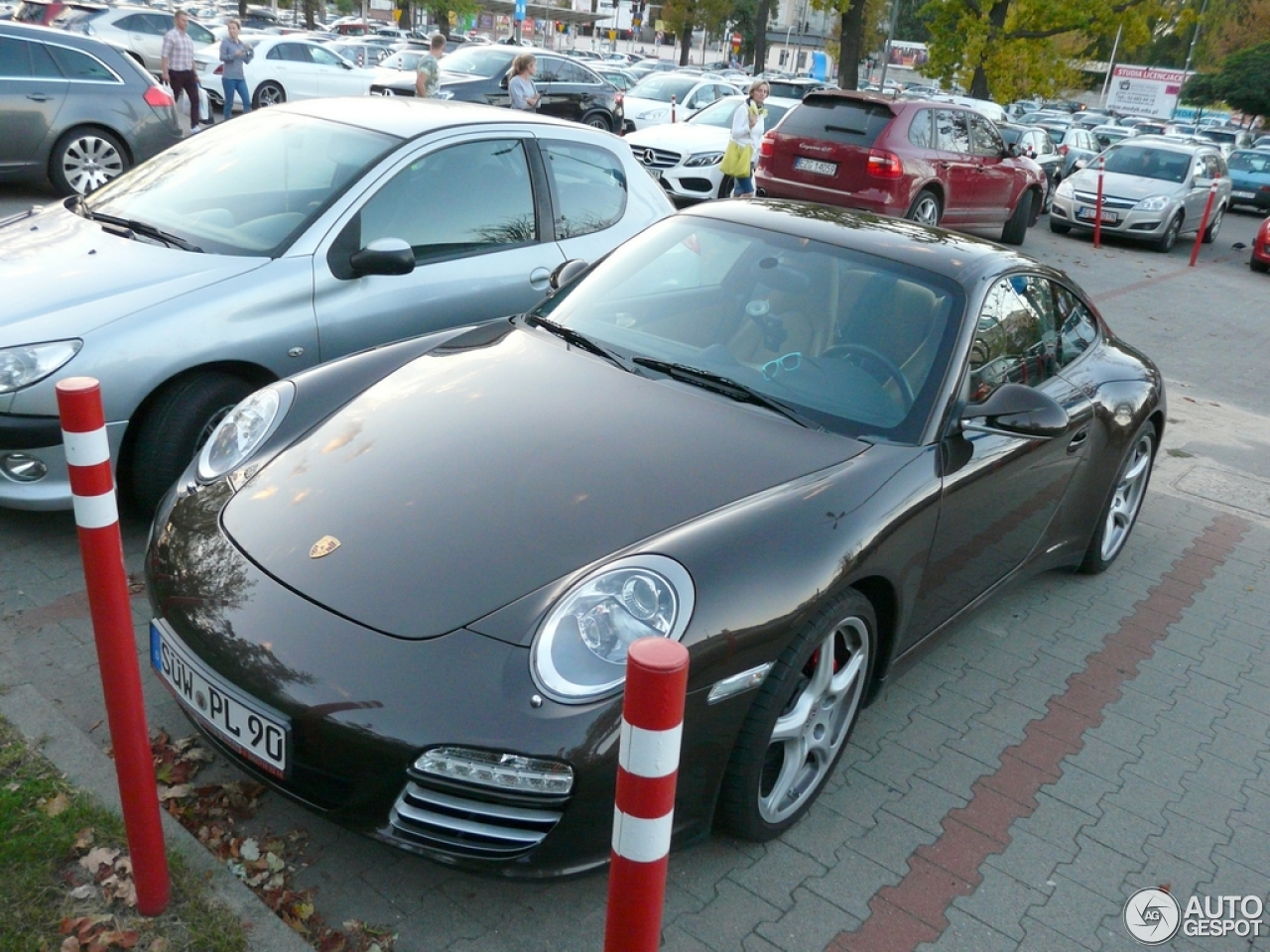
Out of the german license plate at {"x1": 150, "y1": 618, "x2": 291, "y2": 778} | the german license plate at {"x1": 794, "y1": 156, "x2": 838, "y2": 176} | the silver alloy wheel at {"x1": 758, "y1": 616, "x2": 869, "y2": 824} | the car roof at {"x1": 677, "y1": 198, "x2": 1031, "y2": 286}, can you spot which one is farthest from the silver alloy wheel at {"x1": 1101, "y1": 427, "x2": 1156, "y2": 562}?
the german license plate at {"x1": 794, "y1": 156, "x2": 838, "y2": 176}

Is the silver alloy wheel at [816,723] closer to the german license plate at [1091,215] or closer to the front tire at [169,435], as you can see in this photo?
the front tire at [169,435]

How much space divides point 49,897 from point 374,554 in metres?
1.06

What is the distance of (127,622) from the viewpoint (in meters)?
2.31

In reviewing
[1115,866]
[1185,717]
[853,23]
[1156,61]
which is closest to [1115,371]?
[1185,717]

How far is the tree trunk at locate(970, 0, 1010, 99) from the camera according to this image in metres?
29.2

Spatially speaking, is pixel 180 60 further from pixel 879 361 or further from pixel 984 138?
pixel 879 361

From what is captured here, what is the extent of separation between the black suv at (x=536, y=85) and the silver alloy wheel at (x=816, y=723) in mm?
16070

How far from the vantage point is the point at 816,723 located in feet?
10.0

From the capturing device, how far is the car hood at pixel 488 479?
105 inches

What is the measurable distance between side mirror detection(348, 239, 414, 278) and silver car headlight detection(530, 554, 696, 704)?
2452 millimetres

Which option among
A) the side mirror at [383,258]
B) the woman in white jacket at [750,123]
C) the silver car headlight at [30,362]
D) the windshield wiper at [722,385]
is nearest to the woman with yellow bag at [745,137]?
the woman in white jacket at [750,123]

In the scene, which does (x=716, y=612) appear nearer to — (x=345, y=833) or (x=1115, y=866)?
(x=345, y=833)

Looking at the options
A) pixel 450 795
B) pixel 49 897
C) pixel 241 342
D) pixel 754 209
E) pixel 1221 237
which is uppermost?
pixel 754 209

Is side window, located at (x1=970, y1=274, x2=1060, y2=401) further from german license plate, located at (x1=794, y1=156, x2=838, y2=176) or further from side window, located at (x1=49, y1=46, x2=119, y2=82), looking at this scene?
side window, located at (x1=49, y1=46, x2=119, y2=82)
